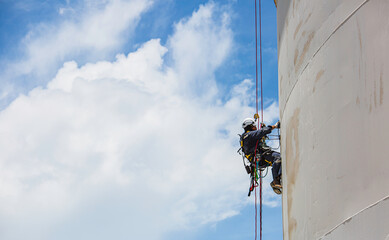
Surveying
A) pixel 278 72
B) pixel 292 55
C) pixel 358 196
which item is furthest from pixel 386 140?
A: pixel 278 72

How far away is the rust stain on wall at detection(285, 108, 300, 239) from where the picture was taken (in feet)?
23.9

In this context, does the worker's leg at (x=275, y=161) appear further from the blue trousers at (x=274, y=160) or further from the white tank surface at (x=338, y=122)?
the white tank surface at (x=338, y=122)

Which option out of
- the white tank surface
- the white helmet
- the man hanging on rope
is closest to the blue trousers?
the man hanging on rope

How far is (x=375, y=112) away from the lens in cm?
527

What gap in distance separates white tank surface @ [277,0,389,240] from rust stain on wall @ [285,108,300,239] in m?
0.01

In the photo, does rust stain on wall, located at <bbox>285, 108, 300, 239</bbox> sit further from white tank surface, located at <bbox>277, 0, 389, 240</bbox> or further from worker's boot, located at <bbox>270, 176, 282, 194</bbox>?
worker's boot, located at <bbox>270, 176, 282, 194</bbox>

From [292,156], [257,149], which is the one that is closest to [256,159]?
[257,149]

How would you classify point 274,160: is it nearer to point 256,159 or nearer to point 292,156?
point 256,159

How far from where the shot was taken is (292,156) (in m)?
7.54

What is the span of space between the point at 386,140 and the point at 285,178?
3194 mm

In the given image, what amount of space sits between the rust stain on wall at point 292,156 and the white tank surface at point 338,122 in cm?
1

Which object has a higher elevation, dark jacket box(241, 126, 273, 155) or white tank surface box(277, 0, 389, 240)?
dark jacket box(241, 126, 273, 155)

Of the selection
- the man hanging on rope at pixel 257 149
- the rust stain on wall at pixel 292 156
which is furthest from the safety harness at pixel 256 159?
the rust stain on wall at pixel 292 156

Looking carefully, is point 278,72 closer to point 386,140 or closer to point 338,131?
point 338,131
